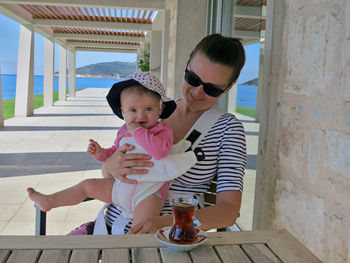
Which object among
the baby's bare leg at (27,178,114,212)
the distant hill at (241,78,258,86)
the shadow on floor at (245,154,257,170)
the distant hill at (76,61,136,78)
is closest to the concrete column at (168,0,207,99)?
the distant hill at (241,78,258,86)

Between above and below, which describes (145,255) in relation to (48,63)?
below

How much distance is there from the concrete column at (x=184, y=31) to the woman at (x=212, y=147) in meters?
3.77

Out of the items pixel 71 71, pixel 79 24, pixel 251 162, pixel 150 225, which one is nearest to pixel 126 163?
pixel 150 225

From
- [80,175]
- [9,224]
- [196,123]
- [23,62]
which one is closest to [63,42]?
[23,62]

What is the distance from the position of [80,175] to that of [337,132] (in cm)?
433

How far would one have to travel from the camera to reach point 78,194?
1.76 metres

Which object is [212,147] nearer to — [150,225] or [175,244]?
[150,225]

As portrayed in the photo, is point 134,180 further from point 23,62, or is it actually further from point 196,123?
point 23,62

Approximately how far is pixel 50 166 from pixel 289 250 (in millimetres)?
5006

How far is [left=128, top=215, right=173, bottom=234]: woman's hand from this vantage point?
1.36 meters

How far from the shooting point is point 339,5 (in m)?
1.37

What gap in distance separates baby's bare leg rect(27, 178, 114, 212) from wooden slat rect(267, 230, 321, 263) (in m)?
0.80

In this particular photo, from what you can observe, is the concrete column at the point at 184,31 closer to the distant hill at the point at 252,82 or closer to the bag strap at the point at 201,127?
the distant hill at the point at 252,82

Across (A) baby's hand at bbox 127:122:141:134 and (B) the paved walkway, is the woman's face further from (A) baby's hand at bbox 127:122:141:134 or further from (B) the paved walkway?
(B) the paved walkway
